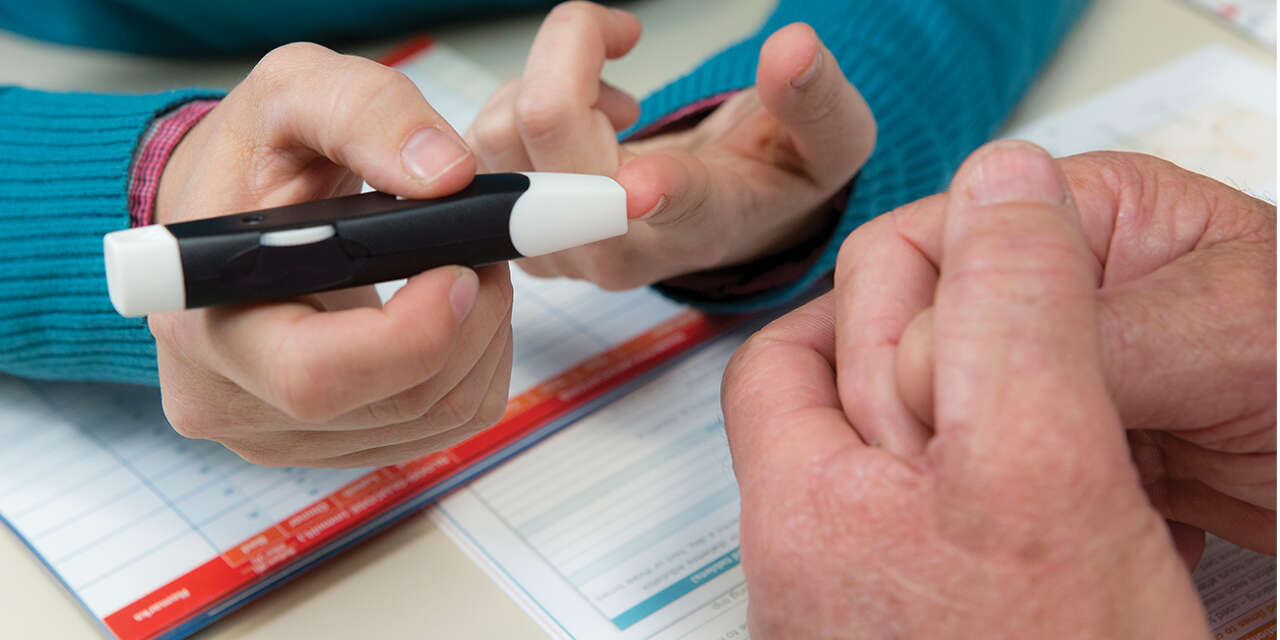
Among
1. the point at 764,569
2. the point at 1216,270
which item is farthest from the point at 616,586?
the point at 1216,270

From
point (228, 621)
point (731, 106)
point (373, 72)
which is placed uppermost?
point (373, 72)

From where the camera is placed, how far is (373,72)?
39 centimetres

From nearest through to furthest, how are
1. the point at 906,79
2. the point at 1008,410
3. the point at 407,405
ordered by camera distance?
the point at 1008,410
the point at 407,405
the point at 906,79

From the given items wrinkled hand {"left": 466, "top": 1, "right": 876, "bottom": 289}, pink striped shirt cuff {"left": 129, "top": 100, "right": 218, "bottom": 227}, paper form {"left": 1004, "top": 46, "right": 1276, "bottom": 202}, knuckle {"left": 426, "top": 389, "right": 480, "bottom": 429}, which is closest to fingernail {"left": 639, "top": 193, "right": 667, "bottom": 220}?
wrinkled hand {"left": 466, "top": 1, "right": 876, "bottom": 289}

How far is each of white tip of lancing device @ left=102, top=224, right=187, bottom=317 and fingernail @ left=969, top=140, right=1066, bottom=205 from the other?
0.24 meters

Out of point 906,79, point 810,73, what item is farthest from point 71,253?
point 906,79

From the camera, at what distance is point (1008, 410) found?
0.92 feet

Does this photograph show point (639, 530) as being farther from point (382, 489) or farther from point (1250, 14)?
point (1250, 14)

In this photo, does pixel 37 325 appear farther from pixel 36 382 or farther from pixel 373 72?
pixel 373 72

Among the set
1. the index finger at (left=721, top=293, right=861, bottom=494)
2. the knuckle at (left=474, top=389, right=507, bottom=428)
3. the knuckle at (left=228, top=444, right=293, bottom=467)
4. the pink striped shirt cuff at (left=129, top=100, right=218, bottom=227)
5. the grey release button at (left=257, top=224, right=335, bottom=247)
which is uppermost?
the grey release button at (left=257, top=224, right=335, bottom=247)

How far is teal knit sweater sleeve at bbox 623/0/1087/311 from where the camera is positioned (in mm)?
609

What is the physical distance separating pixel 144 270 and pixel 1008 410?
0.82 feet

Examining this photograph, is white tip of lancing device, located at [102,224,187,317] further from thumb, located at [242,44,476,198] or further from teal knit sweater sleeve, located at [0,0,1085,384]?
teal knit sweater sleeve, located at [0,0,1085,384]

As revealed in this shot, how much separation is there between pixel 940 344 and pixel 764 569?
9 centimetres
